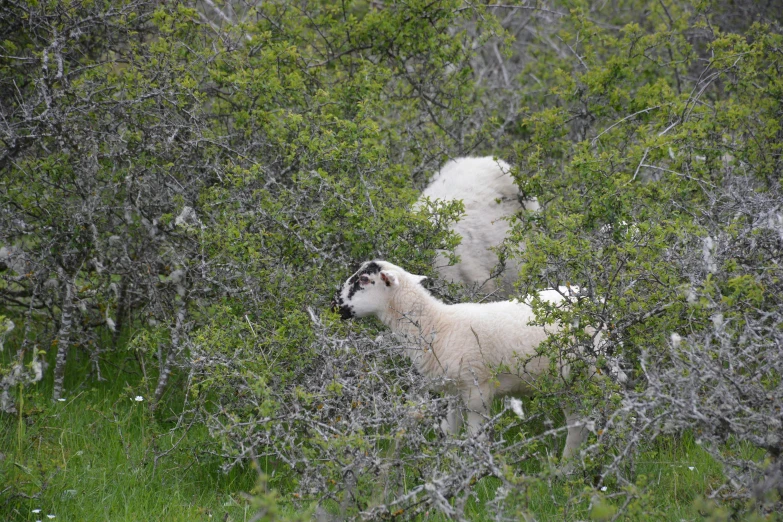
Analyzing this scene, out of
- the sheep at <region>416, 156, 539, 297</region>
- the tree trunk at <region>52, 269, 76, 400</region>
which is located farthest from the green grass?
the sheep at <region>416, 156, 539, 297</region>

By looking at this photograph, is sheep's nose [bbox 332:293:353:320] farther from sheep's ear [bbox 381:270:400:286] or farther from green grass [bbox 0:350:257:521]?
green grass [bbox 0:350:257:521]

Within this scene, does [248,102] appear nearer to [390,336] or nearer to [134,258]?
[134,258]

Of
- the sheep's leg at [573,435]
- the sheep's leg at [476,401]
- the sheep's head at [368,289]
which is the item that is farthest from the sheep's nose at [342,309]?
the sheep's leg at [573,435]

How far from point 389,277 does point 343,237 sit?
2.10 ft

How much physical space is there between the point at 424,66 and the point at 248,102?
6.07 ft

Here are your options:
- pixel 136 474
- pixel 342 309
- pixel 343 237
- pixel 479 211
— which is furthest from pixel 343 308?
pixel 479 211

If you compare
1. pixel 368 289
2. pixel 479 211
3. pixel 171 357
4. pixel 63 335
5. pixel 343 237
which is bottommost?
pixel 171 357

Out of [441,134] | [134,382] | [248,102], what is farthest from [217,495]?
[441,134]

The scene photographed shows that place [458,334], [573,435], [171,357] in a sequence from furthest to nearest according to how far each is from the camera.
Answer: [171,357], [458,334], [573,435]

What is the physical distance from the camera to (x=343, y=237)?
18.4 feet

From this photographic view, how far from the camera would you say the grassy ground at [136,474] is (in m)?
4.10

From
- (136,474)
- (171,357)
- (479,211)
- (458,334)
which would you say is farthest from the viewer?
(479,211)

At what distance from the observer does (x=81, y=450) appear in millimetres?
4816

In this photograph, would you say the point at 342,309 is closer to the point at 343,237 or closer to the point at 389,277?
the point at 389,277
